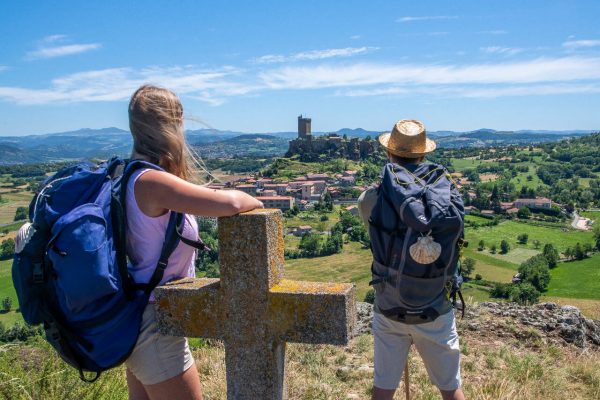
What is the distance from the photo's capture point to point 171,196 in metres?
1.45

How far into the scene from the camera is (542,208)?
58.8 meters

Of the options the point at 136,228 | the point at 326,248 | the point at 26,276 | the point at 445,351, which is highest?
the point at 136,228

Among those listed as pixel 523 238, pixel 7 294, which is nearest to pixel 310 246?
pixel 523 238

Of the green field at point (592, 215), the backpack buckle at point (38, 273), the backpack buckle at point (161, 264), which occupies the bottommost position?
the green field at point (592, 215)

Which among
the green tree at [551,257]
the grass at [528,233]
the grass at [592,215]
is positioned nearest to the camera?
the green tree at [551,257]

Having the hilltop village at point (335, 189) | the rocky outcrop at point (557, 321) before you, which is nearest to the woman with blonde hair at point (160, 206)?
the rocky outcrop at point (557, 321)

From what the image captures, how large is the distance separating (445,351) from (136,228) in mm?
1270

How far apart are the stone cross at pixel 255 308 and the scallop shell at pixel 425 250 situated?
0.26 metres

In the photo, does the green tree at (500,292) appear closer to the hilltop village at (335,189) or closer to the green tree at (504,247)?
the green tree at (504,247)

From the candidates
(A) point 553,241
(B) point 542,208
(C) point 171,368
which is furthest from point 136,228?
(B) point 542,208

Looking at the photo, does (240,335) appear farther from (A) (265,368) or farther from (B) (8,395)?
(B) (8,395)

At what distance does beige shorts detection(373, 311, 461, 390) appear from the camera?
75.7 inches

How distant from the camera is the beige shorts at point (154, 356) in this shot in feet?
5.17

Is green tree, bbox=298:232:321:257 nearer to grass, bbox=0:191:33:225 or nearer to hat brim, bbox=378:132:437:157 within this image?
grass, bbox=0:191:33:225
